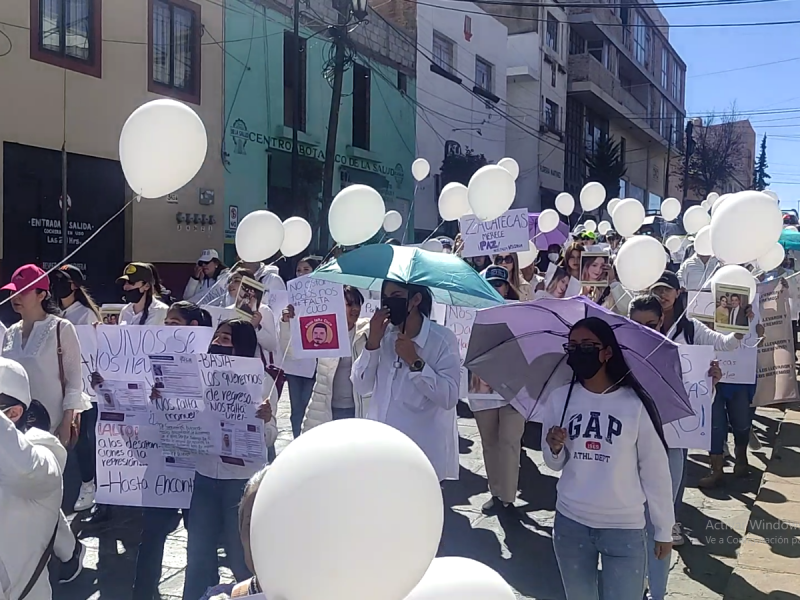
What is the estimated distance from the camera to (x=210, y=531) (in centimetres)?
360

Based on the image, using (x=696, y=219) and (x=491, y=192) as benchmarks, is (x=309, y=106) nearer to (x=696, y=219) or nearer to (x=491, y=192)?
(x=696, y=219)

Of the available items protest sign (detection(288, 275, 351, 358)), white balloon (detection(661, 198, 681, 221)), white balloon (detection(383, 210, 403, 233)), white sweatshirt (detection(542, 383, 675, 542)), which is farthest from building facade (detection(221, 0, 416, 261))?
white sweatshirt (detection(542, 383, 675, 542))

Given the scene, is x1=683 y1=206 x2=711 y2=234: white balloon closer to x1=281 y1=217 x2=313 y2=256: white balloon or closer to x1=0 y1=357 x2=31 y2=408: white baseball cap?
x1=281 y1=217 x2=313 y2=256: white balloon

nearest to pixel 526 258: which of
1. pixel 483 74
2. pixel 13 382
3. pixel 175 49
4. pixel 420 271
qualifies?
pixel 420 271

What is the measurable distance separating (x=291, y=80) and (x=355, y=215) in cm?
1485

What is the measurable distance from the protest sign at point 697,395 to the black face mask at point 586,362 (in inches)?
55.3

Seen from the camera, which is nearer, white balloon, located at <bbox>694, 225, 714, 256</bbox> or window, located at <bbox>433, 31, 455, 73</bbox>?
white balloon, located at <bbox>694, 225, 714, 256</bbox>

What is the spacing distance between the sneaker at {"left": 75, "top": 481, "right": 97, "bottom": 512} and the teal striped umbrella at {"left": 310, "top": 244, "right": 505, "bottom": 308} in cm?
266

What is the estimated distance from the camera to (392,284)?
4047mm

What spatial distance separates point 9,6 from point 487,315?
11720mm

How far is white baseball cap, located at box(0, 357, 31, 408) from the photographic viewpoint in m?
2.87

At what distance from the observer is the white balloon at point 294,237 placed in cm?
755

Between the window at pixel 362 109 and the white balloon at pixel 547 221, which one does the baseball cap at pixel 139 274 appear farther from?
the window at pixel 362 109

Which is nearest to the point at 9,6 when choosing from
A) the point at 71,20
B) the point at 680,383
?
the point at 71,20
